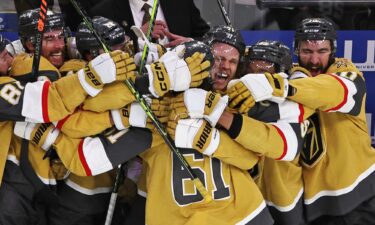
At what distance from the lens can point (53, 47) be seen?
2770 mm

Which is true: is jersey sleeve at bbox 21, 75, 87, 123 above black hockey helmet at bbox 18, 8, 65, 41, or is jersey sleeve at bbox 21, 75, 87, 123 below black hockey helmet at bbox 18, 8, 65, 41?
below

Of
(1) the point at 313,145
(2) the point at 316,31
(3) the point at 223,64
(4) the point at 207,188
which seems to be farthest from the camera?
(2) the point at 316,31

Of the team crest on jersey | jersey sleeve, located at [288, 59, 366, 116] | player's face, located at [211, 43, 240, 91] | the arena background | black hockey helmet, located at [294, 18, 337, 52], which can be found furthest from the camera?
the arena background

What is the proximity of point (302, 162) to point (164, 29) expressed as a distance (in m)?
0.90

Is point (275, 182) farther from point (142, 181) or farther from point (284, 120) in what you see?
point (142, 181)

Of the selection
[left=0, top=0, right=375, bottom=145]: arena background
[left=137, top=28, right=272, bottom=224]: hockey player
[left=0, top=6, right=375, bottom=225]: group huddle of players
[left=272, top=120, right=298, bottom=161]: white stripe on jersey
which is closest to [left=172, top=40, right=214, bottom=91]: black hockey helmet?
[left=0, top=6, right=375, bottom=225]: group huddle of players

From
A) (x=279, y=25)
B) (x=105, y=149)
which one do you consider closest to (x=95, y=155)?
(x=105, y=149)

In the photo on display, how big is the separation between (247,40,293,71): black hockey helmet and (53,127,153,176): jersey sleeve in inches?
21.5

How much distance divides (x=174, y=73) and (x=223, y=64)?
1.25ft

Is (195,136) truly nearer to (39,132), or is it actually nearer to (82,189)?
(39,132)

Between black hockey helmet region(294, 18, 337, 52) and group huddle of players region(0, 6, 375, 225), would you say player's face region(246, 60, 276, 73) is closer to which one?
group huddle of players region(0, 6, 375, 225)

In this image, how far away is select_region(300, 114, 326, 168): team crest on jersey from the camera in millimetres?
2633

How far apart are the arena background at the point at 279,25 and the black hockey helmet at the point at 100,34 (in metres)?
1.15

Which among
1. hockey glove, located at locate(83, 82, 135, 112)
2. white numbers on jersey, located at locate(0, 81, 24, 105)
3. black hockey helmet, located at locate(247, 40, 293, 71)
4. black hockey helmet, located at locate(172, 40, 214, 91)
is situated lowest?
black hockey helmet, located at locate(247, 40, 293, 71)
